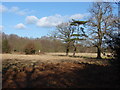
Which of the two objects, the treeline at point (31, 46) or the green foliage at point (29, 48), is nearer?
the treeline at point (31, 46)

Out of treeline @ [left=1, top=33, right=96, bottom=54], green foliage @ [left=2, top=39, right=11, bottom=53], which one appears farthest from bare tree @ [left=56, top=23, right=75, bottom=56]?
green foliage @ [left=2, top=39, right=11, bottom=53]

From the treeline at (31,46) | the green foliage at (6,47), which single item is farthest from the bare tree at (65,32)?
the green foliage at (6,47)

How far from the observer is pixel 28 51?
3369 centimetres

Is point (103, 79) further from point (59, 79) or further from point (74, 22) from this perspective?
point (74, 22)

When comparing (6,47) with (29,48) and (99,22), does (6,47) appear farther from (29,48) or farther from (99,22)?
(99,22)

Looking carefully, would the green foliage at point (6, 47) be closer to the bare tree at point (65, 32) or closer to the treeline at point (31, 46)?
the treeline at point (31, 46)

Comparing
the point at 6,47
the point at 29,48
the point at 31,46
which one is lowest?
the point at 29,48

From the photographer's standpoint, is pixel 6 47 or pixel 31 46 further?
pixel 31 46

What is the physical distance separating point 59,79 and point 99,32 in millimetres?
20075

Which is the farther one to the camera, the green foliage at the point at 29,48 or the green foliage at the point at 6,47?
the green foliage at the point at 29,48

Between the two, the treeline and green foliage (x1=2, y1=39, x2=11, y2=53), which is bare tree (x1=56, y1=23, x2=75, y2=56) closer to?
the treeline

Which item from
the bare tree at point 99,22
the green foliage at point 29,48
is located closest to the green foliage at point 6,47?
the green foliage at point 29,48

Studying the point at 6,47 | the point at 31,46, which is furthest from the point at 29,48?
the point at 6,47

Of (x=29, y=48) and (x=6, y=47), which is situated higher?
(x=6, y=47)
